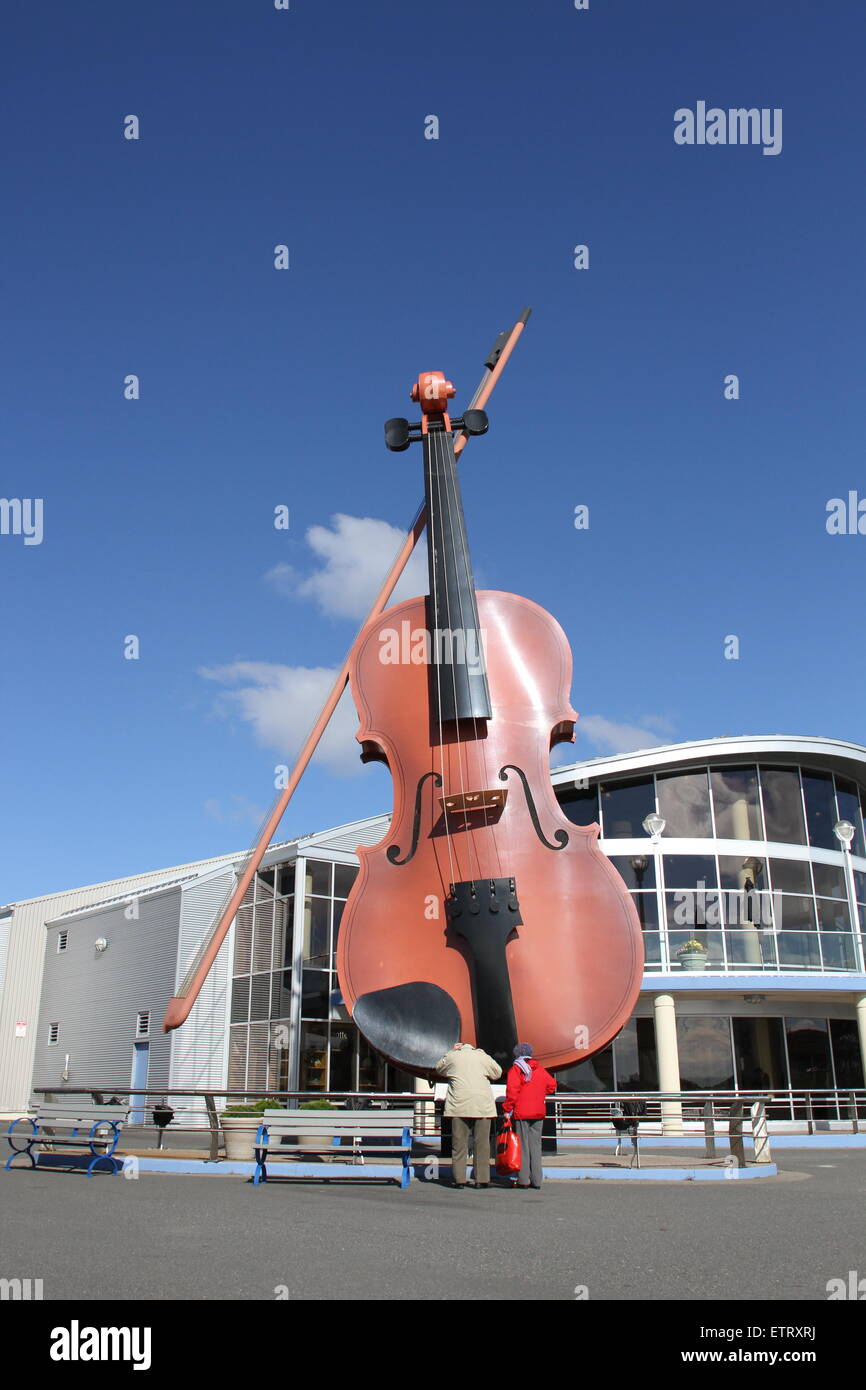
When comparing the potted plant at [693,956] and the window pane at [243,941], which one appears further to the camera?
the window pane at [243,941]

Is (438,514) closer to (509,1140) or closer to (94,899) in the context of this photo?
(509,1140)

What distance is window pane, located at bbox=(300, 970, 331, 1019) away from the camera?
75.8ft

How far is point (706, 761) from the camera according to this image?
23.3 meters

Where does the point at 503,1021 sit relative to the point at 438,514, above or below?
below

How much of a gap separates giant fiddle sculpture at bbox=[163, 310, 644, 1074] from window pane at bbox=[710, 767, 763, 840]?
502 inches

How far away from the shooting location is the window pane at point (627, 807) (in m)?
23.2

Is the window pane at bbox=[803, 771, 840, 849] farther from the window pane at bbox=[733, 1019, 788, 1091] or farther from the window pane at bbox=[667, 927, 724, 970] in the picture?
the window pane at bbox=[733, 1019, 788, 1091]

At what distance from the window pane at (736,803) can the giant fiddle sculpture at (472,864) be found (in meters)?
12.8

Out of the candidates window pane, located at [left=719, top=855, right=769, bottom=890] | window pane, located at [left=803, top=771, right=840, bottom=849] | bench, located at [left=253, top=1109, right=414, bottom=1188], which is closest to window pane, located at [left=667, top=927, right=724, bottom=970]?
window pane, located at [left=719, top=855, right=769, bottom=890]

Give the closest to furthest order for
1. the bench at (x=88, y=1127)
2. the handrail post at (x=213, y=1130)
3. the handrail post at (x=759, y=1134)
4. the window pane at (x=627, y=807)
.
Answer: the bench at (x=88, y=1127), the handrail post at (x=213, y=1130), the handrail post at (x=759, y=1134), the window pane at (x=627, y=807)

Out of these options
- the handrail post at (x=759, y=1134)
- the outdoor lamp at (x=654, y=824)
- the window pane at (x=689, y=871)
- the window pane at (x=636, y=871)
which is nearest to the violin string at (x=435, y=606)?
the handrail post at (x=759, y=1134)

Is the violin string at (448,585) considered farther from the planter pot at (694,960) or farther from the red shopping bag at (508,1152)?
the planter pot at (694,960)
